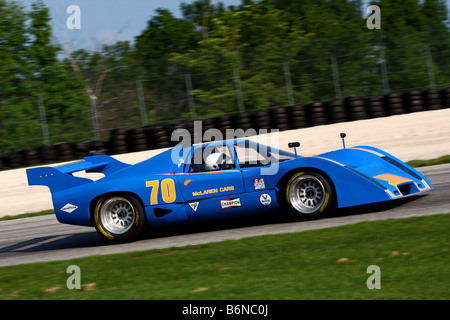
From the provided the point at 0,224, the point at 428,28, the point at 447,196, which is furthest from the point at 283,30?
the point at 447,196

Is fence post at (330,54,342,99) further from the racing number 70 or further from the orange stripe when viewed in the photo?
the racing number 70

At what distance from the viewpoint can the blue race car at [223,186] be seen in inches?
286

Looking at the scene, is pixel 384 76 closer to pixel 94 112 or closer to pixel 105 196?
pixel 94 112

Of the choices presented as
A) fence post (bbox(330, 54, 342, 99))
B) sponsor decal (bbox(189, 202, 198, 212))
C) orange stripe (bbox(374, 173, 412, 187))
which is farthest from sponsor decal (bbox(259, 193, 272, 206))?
fence post (bbox(330, 54, 342, 99))

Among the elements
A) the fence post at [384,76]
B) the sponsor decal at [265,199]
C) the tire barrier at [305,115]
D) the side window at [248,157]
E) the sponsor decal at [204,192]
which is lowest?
the sponsor decal at [265,199]

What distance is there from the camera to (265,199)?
24.7ft

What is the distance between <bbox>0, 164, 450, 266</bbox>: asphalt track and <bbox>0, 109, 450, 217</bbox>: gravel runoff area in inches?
163

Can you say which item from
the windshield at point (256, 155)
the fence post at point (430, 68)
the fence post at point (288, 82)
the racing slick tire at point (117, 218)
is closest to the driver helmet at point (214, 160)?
the windshield at point (256, 155)

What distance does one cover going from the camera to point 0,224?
471 inches

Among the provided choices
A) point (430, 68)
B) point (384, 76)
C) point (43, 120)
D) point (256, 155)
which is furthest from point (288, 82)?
point (256, 155)

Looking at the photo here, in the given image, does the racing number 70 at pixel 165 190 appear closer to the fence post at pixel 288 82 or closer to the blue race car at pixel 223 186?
the blue race car at pixel 223 186

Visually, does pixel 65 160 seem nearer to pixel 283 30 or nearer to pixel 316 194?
pixel 316 194

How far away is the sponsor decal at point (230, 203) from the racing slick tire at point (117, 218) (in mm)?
1197
